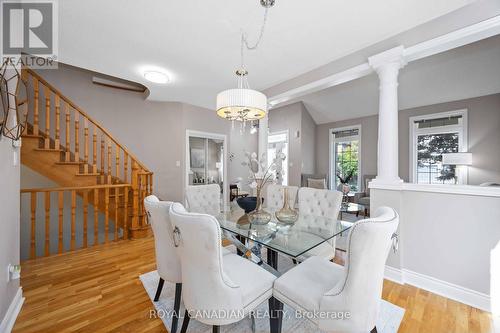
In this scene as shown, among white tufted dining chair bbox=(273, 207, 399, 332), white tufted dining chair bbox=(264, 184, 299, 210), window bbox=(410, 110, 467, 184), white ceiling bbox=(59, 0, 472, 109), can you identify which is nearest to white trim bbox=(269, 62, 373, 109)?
white ceiling bbox=(59, 0, 472, 109)

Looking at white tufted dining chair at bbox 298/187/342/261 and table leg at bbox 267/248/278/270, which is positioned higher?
white tufted dining chair at bbox 298/187/342/261

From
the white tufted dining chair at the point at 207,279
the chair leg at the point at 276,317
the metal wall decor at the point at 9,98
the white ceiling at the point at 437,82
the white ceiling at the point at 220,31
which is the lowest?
the chair leg at the point at 276,317

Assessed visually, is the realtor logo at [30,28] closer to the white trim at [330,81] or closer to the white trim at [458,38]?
the white trim at [330,81]

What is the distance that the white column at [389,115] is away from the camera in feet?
7.16

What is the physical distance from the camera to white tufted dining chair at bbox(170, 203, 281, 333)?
105cm

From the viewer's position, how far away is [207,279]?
1100mm

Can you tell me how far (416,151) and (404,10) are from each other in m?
3.89

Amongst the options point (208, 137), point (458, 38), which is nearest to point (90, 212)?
point (208, 137)

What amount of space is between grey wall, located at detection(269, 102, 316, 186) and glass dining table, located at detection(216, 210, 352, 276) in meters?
3.84

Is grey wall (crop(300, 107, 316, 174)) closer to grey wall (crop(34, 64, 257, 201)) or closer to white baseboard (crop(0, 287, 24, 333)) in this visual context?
grey wall (crop(34, 64, 257, 201))

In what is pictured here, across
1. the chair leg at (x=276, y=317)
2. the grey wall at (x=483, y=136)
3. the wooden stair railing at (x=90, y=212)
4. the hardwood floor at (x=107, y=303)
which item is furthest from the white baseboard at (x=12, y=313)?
the grey wall at (x=483, y=136)

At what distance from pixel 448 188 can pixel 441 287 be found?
913 mm

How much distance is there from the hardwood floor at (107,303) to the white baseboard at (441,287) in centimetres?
6

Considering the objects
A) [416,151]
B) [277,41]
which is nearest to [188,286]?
[277,41]
